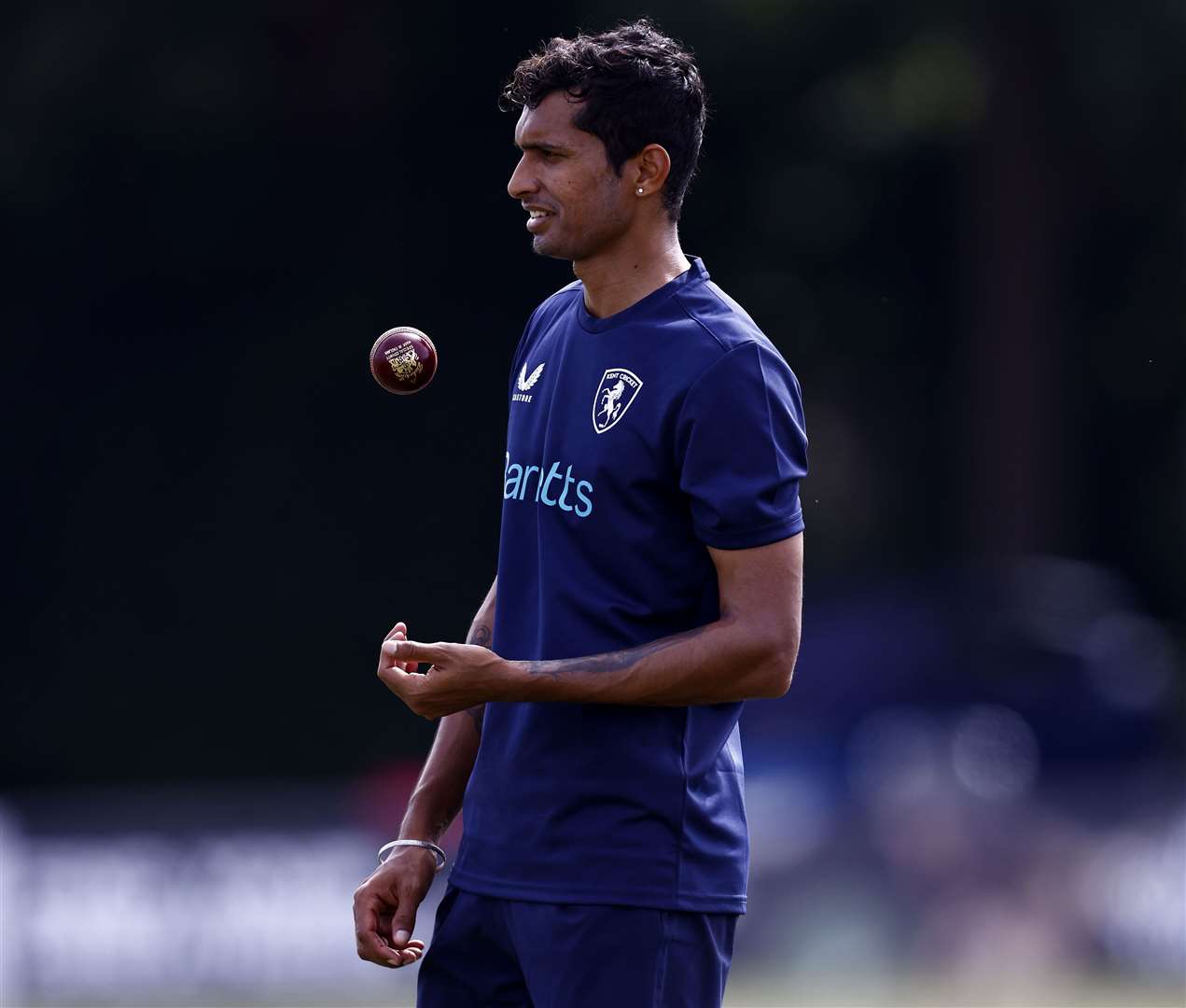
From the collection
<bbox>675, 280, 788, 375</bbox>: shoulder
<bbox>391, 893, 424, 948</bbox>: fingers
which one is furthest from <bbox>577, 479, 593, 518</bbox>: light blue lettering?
<bbox>391, 893, 424, 948</bbox>: fingers

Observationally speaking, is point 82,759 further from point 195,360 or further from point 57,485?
point 195,360

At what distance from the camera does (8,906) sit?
30.0 ft

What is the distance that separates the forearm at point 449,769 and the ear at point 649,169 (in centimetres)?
73

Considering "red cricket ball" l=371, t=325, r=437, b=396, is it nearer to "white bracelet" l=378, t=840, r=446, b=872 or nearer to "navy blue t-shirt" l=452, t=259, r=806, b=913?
"navy blue t-shirt" l=452, t=259, r=806, b=913

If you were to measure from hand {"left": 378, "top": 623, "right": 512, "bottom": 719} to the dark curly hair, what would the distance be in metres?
0.85

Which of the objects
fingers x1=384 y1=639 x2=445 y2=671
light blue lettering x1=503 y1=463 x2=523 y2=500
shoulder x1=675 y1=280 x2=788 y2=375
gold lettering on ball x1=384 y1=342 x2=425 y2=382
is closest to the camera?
fingers x1=384 y1=639 x2=445 y2=671

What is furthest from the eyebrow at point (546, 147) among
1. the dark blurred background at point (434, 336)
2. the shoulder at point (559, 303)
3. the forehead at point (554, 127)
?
the dark blurred background at point (434, 336)

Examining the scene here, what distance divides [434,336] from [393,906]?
39.1 feet

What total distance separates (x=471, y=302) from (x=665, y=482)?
39.8 ft

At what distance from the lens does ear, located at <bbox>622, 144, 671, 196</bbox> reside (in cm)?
345

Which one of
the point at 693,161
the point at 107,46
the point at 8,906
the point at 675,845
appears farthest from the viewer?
the point at 107,46

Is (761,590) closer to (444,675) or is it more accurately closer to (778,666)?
(778,666)

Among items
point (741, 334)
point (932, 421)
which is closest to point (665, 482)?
point (741, 334)

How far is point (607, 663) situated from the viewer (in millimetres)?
3213
